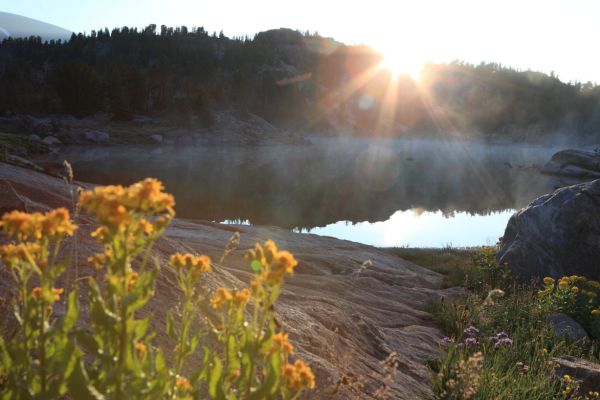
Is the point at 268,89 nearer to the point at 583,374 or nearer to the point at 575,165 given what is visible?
the point at 575,165

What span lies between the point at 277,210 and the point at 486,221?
44.3ft

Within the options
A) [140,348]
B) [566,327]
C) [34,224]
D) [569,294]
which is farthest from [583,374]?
[34,224]

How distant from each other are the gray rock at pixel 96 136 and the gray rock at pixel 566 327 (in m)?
60.0

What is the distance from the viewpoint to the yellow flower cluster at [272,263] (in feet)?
6.73

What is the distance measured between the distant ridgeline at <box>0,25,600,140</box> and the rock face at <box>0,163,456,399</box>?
72877 mm

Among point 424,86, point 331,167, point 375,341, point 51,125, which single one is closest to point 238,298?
point 375,341

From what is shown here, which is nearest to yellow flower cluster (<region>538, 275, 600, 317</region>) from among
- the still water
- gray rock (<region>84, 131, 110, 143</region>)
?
the still water

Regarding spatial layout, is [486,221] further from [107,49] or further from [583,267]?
[107,49]

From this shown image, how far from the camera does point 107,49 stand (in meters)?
139

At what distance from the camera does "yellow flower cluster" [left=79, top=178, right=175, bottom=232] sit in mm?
1808

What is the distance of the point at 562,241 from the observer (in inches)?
507

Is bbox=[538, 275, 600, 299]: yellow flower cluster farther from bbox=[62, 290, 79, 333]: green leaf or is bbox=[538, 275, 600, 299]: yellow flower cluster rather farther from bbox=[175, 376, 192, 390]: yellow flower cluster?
bbox=[62, 290, 79, 333]: green leaf

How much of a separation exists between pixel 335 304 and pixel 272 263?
5.42m

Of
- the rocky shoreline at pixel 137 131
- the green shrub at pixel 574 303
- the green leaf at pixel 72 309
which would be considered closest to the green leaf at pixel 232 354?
the green leaf at pixel 72 309
